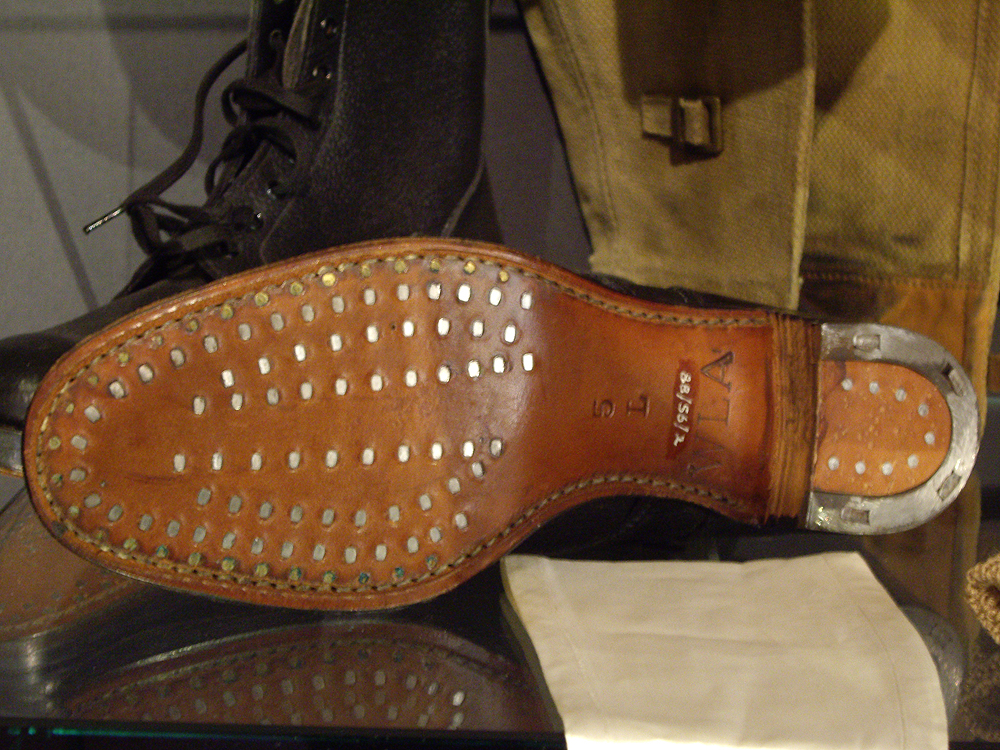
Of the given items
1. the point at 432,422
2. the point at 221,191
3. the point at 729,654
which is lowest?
the point at 729,654

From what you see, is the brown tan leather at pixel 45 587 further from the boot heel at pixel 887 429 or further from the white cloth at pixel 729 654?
the boot heel at pixel 887 429

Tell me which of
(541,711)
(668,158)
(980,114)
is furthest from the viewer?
(668,158)

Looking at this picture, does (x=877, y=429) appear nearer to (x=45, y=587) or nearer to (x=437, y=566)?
(x=437, y=566)

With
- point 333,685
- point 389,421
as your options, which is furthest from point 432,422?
point 333,685

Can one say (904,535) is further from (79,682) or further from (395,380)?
(79,682)

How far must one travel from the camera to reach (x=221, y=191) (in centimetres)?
54

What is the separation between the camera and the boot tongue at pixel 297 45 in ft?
1.69

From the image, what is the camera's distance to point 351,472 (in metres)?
0.39

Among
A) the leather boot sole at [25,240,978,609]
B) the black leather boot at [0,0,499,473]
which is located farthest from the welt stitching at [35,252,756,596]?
the black leather boot at [0,0,499,473]

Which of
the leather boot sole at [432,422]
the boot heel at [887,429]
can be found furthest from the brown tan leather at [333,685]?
the boot heel at [887,429]

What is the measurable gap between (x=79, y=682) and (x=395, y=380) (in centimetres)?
21

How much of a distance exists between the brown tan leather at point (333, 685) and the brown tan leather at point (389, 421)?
0.03 m

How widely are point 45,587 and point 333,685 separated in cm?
18

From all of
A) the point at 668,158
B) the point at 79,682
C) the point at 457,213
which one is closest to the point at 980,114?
the point at 668,158
